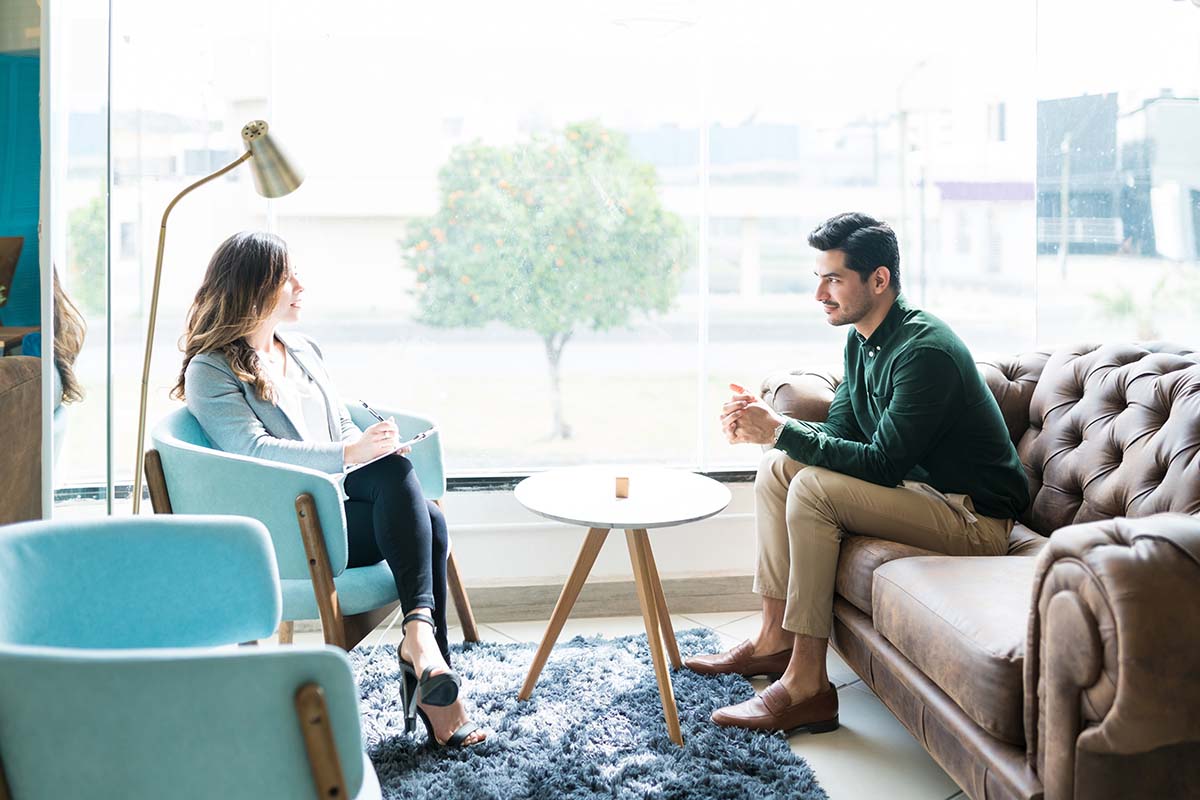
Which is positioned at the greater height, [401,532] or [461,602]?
[401,532]

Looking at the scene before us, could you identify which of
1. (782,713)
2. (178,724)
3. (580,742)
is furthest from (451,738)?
(178,724)

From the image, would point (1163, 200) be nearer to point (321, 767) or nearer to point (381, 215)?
point (381, 215)

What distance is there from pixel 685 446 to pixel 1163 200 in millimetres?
1840

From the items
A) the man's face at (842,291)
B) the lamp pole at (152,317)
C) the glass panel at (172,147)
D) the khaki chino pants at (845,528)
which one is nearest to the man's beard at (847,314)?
the man's face at (842,291)

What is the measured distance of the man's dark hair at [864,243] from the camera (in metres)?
2.93

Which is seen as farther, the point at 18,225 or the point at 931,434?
the point at 931,434

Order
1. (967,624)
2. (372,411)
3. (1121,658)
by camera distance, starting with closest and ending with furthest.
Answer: (1121,658) → (967,624) → (372,411)

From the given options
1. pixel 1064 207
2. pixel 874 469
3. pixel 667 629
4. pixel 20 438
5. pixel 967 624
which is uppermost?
pixel 1064 207

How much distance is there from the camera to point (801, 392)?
3.24 metres

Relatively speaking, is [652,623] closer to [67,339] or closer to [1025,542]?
[1025,542]

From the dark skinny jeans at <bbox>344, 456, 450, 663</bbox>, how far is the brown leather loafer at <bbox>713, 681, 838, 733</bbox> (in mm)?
747

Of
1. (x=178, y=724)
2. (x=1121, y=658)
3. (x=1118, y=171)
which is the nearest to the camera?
(x=178, y=724)

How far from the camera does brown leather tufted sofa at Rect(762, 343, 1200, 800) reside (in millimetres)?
1727

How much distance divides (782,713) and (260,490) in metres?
1.38
